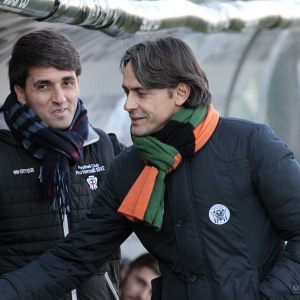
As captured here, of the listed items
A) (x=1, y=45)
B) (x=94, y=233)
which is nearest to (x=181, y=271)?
(x=94, y=233)

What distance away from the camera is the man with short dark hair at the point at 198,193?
85.1 inches

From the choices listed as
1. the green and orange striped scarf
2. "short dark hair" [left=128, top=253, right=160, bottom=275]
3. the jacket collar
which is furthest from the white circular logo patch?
"short dark hair" [left=128, top=253, right=160, bottom=275]

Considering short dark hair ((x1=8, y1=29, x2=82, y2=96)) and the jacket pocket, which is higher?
short dark hair ((x1=8, y1=29, x2=82, y2=96))

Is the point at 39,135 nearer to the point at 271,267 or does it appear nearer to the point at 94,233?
the point at 94,233

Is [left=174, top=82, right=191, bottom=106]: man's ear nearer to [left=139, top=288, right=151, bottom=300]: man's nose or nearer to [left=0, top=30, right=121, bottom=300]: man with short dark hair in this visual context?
[left=0, top=30, right=121, bottom=300]: man with short dark hair

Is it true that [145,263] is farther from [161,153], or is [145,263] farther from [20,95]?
[161,153]

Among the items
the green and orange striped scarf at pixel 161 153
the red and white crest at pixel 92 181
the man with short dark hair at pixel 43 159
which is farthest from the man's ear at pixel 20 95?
the green and orange striped scarf at pixel 161 153

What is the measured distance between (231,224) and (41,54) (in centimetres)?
111

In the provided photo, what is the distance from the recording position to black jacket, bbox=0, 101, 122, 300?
260 cm

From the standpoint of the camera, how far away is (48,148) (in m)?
2.71

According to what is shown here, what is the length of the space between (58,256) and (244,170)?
33.4 inches

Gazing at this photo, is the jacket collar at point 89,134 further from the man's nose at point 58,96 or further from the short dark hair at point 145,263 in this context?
the short dark hair at point 145,263

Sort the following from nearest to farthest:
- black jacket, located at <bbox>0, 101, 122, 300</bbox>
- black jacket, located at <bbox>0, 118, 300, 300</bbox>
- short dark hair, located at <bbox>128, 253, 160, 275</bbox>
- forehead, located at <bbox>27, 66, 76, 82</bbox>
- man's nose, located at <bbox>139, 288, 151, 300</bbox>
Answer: black jacket, located at <bbox>0, 118, 300, 300</bbox>
black jacket, located at <bbox>0, 101, 122, 300</bbox>
forehead, located at <bbox>27, 66, 76, 82</bbox>
man's nose, located at <bbox>139, 288, 151, 300</bbox>
short dark hair, located at <bbox>128, 253, 160, 275</bbox>

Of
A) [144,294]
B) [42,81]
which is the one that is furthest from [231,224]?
[144,294]
